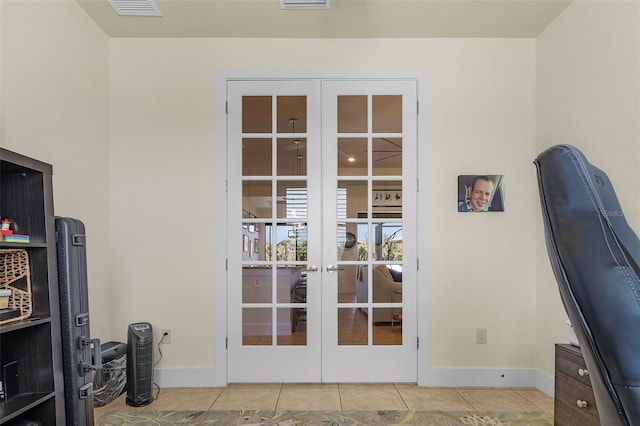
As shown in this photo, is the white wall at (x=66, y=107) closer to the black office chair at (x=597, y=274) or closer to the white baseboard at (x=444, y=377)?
the white baseboard at (x=444, y=377)

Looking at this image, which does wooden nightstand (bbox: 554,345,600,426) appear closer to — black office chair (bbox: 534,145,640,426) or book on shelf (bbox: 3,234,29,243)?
black office chair (bbox: 534,145,640,426)

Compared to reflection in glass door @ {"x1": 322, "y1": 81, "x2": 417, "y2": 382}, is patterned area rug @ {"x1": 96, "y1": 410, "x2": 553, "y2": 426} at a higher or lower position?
lower

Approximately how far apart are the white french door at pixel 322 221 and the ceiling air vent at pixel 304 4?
569 millimetres

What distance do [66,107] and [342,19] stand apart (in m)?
1.98

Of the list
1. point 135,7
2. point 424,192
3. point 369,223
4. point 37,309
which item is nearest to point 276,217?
point 369,223

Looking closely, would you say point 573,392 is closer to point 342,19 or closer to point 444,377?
point 444,377

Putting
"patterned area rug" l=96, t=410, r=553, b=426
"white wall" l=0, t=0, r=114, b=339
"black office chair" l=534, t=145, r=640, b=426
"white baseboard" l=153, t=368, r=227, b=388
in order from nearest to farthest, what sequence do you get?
1. "black office chair" l=534, t=145, r=640, b=426
2. "white wall" l=0, t=0, r=114, b=339
3. "patterned area rug" l=96, t=410, r=553, b=426
4. "white baseboard" l=153, t=368, r=227, b=388

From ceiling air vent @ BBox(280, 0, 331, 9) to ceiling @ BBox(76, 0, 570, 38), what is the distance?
0.14ft

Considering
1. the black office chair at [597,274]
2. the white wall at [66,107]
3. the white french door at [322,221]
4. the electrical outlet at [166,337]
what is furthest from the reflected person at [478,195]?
the white wall at [66,107]

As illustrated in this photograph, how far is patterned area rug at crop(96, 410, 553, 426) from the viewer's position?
233 centimetres

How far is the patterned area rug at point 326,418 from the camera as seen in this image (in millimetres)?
2328

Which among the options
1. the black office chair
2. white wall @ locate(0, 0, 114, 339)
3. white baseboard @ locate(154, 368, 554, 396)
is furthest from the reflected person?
white wall @ locate(0, 0, 114, 339)

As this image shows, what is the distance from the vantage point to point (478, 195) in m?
2.93

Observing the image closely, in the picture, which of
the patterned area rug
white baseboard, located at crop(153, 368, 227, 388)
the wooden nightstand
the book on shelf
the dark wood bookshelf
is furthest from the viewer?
white baseboard, located at crop(153, 368, 227, 388)
